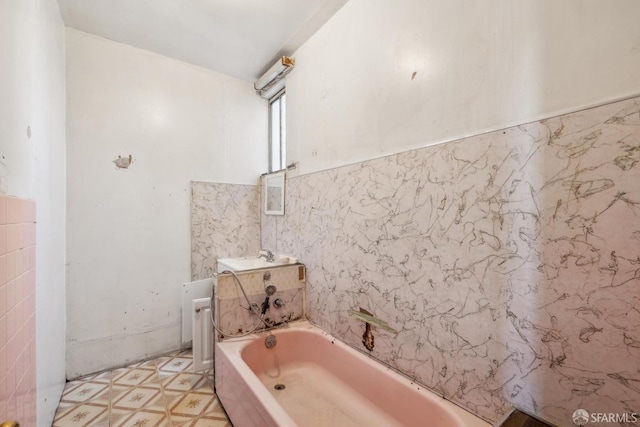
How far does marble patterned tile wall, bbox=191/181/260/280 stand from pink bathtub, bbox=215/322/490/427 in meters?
1.04

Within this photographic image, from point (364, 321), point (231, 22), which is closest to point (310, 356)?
point (364, 321)

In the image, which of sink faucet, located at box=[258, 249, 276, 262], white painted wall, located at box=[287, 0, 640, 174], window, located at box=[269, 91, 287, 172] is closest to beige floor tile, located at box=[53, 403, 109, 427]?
sink faucet, located at box=[258, 249, 276, 262]

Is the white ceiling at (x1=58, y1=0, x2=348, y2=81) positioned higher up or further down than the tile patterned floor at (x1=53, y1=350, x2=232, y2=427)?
higher up

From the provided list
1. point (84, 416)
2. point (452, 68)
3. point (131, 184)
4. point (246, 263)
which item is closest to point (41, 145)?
point (131, 184)

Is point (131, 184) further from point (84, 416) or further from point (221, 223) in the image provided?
point (84, 416)

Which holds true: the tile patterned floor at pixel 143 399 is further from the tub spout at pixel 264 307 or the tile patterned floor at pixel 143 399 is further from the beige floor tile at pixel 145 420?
the tub spout at pixel 264 307

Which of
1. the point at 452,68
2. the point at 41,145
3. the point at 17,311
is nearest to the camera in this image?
the point at 17,311

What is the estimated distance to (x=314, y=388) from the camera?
5.77 feet

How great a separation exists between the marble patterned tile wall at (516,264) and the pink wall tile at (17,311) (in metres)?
1.52

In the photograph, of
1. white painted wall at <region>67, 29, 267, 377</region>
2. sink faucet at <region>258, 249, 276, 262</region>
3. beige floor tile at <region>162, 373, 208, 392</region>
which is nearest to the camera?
beige floor tile at <region>162, 373, 208, 392</region>

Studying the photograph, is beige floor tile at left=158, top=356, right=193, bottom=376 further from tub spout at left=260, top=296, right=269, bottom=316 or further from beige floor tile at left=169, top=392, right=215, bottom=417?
tub spout at left=260, top=296, right=269, bottom=316

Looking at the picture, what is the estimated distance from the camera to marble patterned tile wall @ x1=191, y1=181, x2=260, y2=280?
255 cm

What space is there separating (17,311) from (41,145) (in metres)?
0.95

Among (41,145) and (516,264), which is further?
(41,145)
